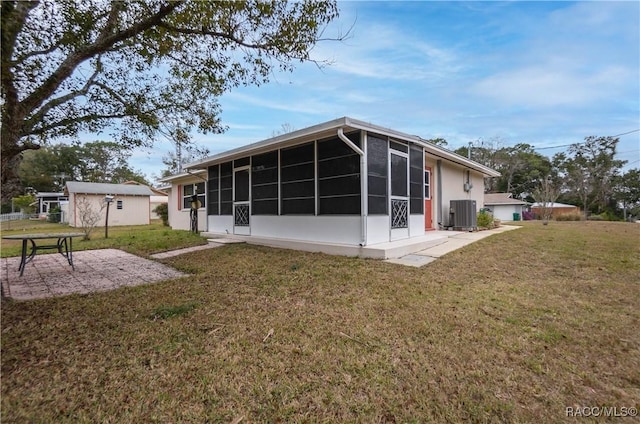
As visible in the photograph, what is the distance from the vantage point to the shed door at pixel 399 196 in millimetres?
6961

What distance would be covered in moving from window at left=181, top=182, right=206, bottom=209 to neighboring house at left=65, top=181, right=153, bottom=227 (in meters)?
9.17

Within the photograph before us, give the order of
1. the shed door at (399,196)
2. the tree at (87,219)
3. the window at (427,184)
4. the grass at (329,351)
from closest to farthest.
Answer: the grass at (329,351)
the shed door at (399,196)
the window at (427,184)
the tree at (87,219)

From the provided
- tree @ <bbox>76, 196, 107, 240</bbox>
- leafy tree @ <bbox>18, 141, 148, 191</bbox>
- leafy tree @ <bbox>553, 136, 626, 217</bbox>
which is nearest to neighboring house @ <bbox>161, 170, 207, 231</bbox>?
tree @ <bbox>76, 196, 107, 240</bbox>

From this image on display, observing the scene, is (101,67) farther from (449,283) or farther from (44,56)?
(449,283)

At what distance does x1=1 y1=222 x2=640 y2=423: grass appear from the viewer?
1.85 m

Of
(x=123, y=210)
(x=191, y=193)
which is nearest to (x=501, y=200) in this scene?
(x=191, y=193)

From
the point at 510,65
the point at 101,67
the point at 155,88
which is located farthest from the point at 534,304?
the point at 510,65

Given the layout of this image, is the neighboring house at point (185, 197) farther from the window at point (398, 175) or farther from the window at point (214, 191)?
the window at point (398, 175)

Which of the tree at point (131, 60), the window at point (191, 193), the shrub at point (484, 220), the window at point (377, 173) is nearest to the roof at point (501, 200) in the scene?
the shrub at point (484, 220)

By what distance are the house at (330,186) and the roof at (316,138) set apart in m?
0.02

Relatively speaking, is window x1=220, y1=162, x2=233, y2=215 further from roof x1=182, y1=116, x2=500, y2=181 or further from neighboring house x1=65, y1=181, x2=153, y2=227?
neighboring house x1=65, y1=181, x2=153, y2=227

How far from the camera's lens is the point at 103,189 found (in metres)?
20.5

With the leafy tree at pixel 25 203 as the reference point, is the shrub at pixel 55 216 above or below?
below

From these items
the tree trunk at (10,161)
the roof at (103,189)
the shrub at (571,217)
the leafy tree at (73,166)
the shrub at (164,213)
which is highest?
the leafy tree at (73,166)
